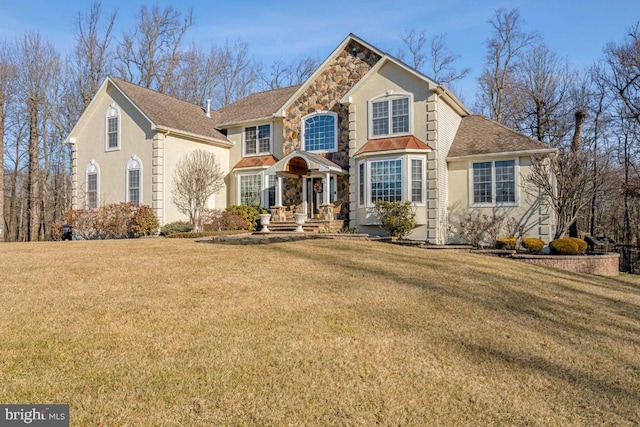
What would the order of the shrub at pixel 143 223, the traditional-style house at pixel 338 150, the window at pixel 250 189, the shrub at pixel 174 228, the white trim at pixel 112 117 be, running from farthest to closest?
the window at pixel 250 189 < the white trim at pixel 112 117 < the shrub at pixel 174 228 < the shrub at pixel 143 223 < the traditional-style house at pixel 338 150

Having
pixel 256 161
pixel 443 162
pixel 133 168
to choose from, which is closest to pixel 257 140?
pixel 256 161

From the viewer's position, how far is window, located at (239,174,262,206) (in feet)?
70.3

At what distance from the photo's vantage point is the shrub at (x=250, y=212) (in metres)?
20.3

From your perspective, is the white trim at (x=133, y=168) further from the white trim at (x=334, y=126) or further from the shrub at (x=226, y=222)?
the white trim at (x=334, y=126)

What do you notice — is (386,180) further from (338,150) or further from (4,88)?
(4,88)

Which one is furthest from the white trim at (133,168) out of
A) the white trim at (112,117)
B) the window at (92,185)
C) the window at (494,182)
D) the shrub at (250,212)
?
the window at (494,182)

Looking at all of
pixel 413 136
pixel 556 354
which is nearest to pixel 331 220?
pixel 413 136

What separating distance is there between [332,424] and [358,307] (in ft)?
10.4

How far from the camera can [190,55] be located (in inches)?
1377

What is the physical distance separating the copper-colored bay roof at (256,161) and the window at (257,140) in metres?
0.40

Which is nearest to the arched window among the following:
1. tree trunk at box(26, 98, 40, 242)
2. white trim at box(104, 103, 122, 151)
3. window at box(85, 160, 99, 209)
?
window at box(85, 160, 99, 209)

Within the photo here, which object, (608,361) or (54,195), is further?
(54,195)

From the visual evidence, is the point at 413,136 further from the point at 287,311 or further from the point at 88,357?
the point at 88,357

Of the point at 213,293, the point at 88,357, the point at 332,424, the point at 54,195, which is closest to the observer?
the point at 332,424
